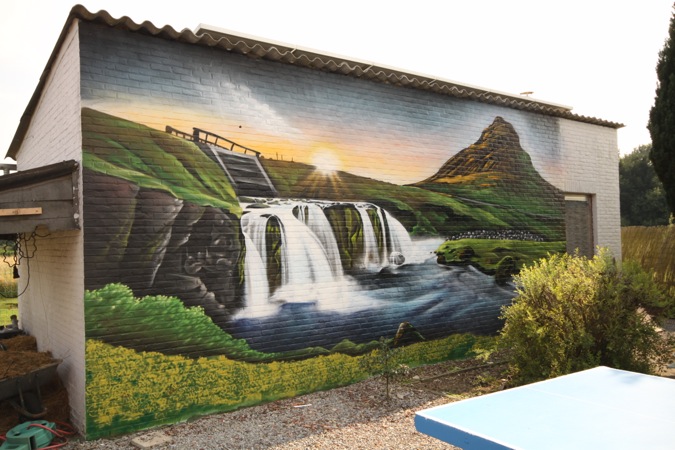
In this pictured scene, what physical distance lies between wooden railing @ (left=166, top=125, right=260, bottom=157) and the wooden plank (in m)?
1.65

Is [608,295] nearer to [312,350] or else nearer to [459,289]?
[459,289]

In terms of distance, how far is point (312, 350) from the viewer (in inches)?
283

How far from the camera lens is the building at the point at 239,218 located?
19.1 feet

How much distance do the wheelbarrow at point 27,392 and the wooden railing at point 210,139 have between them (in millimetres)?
3109

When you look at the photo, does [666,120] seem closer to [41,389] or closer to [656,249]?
[656,249]

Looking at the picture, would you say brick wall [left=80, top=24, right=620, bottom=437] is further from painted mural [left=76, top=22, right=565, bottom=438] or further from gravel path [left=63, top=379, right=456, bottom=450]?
gravel path [left=63, top=379, right=456, bottom=450]

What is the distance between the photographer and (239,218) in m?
6.68

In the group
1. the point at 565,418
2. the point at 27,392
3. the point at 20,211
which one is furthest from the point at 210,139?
the point at 565,418

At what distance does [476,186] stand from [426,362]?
311 cm

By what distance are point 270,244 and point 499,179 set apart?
15.5 ft

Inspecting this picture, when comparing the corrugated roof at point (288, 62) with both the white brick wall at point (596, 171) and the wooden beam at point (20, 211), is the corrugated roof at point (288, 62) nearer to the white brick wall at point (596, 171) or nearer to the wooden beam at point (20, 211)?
the white brick wall at point (596, 171)

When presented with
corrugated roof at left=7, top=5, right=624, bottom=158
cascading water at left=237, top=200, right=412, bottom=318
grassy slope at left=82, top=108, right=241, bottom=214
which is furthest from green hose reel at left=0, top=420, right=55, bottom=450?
corrugated roof at left=7, top=5, right=624, bottom=158

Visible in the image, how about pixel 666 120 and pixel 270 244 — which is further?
pixel 666 120

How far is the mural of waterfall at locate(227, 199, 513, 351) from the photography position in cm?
682
